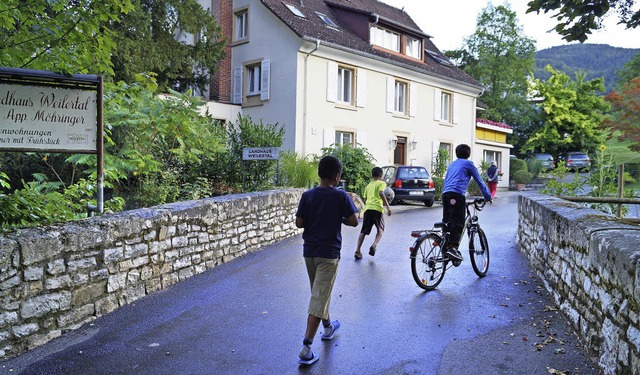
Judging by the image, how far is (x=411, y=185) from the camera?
20.5 metres

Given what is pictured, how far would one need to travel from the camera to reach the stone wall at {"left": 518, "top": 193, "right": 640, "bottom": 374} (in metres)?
3.54

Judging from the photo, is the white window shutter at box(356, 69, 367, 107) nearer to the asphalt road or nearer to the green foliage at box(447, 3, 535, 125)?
the asphalt road

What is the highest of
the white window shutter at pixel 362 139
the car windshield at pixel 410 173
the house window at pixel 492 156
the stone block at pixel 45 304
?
the white window shutter at pixel 362 139

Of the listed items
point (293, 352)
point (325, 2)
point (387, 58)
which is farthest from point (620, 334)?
point (325, 2)

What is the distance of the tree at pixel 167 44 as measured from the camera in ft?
58.3

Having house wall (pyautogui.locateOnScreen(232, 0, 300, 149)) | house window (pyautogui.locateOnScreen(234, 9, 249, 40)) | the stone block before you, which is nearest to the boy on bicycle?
the stone block

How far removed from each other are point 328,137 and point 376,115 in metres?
3.51

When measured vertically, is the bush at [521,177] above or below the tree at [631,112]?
below

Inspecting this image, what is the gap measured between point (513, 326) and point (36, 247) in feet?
14.9

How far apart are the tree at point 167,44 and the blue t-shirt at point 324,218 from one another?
517 inches

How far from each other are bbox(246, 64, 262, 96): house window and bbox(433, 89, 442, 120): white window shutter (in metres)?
9.98

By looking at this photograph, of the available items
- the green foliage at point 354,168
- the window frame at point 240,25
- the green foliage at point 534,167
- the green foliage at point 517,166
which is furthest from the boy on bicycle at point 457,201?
the green foliage at point 534,167

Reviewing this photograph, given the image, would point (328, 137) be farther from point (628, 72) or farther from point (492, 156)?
point (628, 72)

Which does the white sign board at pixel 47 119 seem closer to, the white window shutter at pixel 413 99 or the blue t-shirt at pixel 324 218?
the blue t-shirt at pixel 324 218
